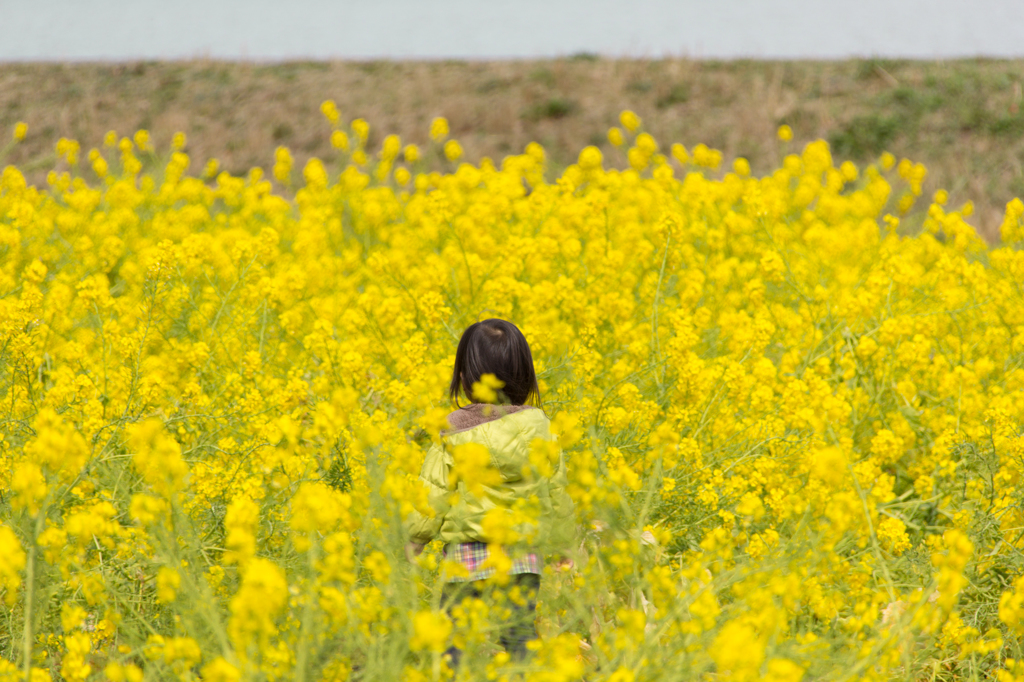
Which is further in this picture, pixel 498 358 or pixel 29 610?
pixel 498 358

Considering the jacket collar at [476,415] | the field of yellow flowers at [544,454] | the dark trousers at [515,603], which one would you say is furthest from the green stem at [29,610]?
the jacket collar at [476,415]

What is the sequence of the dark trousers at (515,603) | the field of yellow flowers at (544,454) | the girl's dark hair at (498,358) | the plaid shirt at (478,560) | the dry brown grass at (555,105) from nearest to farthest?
the field of yellow flowers at (544,454) < the dark trousers at (515,603) < the plaid shirt at (478,560) < the girl's dark hair at (498,358) < the dry brown grass at (555,105)

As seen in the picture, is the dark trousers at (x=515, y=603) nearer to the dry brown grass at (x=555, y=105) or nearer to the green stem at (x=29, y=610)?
the green stem at (x=29, y=610)

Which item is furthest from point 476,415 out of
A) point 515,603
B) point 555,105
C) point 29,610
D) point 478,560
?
point 555,105

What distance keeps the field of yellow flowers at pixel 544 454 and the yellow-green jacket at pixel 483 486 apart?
79 millimetres

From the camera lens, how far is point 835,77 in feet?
54.0

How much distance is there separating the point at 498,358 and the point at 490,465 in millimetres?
287

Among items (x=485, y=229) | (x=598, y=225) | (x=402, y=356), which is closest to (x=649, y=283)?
(x=598, y=225)

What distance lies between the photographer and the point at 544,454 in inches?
77.5

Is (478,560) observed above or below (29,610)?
below

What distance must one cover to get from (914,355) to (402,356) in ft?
6.85

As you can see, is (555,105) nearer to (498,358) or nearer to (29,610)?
(498,358)

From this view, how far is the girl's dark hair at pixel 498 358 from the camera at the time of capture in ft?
7.84

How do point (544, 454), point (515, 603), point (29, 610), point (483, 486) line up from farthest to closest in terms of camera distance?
point (483, 486), point (515, 603), point (544, 454), point (29, 610)
